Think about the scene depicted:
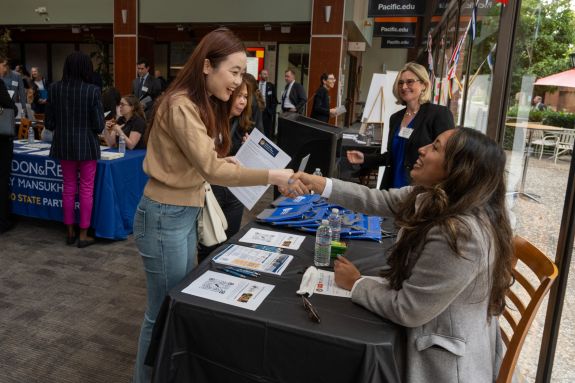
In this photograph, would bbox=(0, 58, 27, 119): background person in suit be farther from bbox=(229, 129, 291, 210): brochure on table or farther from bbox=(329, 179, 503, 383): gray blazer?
bbox=(329, 179, 503, 383): gray blazer

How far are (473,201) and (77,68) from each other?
3228mm

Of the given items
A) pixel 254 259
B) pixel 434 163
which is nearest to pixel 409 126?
pixel 434 163

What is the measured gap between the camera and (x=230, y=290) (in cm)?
137

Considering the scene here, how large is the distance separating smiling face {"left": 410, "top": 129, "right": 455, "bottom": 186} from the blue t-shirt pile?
1.84 ft

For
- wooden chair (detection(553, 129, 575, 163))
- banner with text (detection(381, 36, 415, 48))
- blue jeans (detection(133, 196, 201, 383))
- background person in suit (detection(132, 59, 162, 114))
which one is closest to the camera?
blue jeans (detection(133, 196, 201, 383))

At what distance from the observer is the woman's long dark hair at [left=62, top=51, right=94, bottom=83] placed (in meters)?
3.40

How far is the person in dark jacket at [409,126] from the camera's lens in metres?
2.74

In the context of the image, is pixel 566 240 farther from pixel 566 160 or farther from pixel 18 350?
pixel 18 350

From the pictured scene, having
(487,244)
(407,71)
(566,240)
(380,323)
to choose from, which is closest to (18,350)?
(380,323)

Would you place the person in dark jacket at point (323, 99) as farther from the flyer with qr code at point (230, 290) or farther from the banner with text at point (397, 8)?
the flyer with qr code at point (230, 290)

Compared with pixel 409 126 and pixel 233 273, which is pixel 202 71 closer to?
pixel 233 273

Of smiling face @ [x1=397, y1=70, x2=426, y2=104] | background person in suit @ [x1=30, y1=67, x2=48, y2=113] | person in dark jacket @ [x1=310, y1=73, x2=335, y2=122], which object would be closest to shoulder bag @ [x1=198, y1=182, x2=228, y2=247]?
smiling face @ [x1=397, y1=70, x2=426, y2=104]

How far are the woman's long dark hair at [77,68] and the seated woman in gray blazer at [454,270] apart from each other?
9.96 feet

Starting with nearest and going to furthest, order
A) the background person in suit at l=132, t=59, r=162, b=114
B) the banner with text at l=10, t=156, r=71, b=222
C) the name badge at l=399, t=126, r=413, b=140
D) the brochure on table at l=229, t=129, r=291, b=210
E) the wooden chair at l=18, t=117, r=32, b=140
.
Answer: the brochure on table at l=229, t=129, r=291, b=210
the name badge at l=399, t=126, r=413, b=140
the banner with text at l=10, t=156, r=71, b=222
the wooden chair at l=18, t=117, r=32, b=140
the background person in suit at l=132, t=59, r=162, b=114
